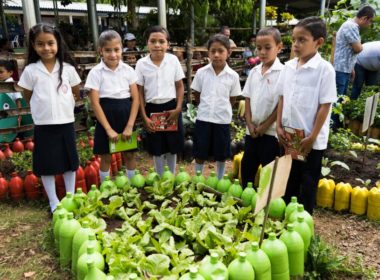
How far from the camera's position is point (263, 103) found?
→ 10.4 ft

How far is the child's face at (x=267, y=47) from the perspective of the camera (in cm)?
297

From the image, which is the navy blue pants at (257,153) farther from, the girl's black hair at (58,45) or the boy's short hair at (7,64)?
the boy's short hair at (7,64)

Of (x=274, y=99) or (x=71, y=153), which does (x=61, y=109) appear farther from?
(x=274, y=99)

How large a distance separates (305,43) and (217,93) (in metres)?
0.98

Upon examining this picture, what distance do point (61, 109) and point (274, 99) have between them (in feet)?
6.00

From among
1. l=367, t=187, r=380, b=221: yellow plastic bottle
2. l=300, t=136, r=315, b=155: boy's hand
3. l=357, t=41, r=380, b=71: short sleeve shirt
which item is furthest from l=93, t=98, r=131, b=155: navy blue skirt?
l=357, t=41, r=380, b=71: short sleeve shirt

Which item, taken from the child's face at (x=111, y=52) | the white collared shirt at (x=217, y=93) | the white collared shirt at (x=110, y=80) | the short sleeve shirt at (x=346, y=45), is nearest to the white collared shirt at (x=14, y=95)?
the white collared shirt at (x=110, y=80)

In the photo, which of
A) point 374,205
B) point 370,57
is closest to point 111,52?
point 374,205

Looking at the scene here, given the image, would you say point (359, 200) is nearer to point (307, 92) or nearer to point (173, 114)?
point (307, 92)

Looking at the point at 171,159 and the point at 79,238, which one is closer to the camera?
the point at 79,238

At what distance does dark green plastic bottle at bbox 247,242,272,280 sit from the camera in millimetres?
1958

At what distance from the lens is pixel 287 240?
219cm

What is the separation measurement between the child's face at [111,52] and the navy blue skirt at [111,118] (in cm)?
32

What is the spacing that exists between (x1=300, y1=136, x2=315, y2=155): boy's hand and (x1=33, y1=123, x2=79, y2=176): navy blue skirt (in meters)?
1.98
